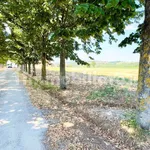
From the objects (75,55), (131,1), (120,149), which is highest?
(131,1)

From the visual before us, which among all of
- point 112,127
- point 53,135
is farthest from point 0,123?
point 112,127

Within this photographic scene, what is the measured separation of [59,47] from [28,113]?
5.87 meters

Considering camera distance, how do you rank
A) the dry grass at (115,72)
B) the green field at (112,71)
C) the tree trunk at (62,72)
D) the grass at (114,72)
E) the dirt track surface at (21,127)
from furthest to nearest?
the green field at (112,71)
the grass at (114,72)
the dry grass at (115,72)
the tree trunk at (62,72)
the dirt track surface at (21,127)

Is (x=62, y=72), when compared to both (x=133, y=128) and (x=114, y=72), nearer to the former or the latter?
(x=133, y=128)

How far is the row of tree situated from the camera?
5.06m

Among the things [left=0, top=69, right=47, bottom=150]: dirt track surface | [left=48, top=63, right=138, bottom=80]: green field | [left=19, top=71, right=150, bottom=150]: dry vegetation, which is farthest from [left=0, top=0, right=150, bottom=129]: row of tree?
[left=48, top=63, right=138, bottom=80]: green field

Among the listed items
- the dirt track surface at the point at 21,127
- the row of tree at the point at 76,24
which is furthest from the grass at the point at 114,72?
the dirt track surface at the point at 21,127

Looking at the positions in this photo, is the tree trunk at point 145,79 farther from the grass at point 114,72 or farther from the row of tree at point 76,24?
the grass at point 114,72

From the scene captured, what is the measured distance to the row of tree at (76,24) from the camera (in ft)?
16.6

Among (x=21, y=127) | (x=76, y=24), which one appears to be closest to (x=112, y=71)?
(x=76, y=24)

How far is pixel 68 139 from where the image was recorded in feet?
16.0

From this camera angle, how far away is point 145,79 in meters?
5.20

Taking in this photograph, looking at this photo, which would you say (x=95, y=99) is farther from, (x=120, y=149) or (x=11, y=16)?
(x=11, y=16)

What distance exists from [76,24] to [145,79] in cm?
602
